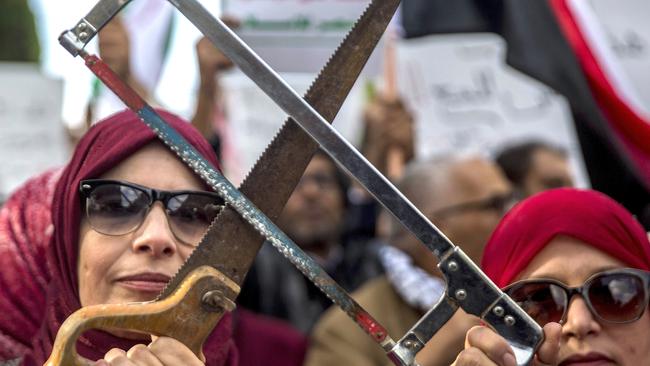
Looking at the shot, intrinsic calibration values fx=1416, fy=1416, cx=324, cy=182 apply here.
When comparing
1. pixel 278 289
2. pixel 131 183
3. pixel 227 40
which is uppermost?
pixel 227 40

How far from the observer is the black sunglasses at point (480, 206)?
18.4 ft

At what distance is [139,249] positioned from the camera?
10.6 feet

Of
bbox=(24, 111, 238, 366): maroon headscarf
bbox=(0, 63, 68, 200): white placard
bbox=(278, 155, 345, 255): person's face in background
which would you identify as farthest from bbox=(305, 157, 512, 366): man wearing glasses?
bbox=(0, 63, 68, 200): white placard

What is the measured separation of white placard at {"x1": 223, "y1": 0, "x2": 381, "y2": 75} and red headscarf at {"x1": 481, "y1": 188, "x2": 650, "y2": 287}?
3081 mm

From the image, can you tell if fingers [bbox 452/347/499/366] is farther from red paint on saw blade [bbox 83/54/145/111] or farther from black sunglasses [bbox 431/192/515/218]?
black sunglasses [bbox 431/192/515/218]

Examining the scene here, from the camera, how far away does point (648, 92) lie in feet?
19.1

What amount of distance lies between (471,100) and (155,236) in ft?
14.1

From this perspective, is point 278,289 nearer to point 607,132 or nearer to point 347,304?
point 607,132

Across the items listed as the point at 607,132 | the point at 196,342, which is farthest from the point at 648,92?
the point at 196,342

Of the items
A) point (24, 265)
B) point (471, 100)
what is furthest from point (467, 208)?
point (24, 265)

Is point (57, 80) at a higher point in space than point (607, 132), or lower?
lower

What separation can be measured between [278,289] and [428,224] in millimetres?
3087

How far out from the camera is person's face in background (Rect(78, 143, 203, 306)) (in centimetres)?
323

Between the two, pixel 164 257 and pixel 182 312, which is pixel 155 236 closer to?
pixel 164 257
